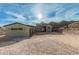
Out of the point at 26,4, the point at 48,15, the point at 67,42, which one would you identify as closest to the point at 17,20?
the point at 26,4

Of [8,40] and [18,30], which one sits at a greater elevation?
[18,30]

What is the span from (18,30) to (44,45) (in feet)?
1.12

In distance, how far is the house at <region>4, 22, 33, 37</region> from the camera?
1.92m

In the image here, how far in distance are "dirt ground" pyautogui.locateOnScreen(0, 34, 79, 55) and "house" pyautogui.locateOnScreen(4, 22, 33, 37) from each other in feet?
0.22

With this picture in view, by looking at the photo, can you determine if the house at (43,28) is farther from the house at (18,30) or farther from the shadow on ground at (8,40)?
the shadow on ground at (8,40)

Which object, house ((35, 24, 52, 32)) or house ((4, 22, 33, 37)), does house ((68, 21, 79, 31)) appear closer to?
house ((35, 24, 52, 32))

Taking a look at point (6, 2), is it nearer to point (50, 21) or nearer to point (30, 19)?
point (30, 19)

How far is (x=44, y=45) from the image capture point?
6.27ft

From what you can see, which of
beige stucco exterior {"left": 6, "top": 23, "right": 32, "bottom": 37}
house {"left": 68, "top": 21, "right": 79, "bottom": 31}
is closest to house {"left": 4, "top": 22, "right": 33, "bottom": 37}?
beige stucco exterior {"left": 6, "top": 23, "right": 32, "bottom": 37}

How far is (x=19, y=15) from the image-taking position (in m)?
1.92

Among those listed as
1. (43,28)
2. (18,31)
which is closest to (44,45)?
(43,28)

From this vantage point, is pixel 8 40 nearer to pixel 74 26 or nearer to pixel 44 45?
pixel 44 45

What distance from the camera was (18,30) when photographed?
6.32ft

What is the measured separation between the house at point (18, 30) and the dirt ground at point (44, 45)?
0.07 metres
